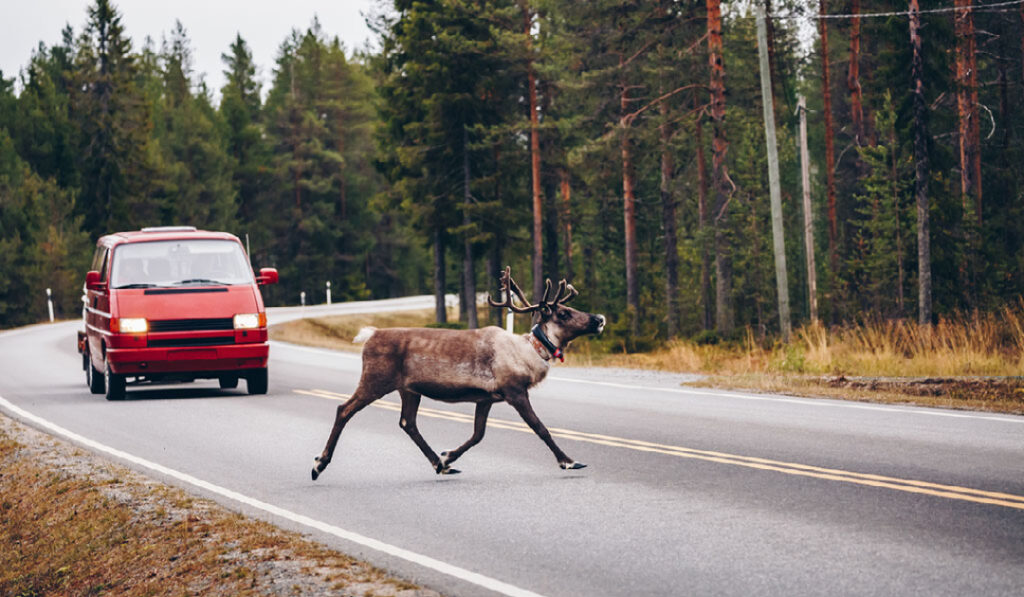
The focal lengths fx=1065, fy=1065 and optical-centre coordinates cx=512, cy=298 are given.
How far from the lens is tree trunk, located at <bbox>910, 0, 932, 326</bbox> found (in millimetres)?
27266

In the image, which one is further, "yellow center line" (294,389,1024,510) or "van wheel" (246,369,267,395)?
"van wheel" (246,369,267,395)

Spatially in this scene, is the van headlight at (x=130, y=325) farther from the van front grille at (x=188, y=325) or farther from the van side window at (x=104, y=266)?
the van side window at (x=104, y=266)

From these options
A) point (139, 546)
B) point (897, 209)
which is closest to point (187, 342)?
point (139, 546)

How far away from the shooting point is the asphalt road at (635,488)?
613cm

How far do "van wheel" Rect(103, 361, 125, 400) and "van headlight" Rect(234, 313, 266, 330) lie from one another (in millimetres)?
1891

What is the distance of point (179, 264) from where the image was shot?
16438mm

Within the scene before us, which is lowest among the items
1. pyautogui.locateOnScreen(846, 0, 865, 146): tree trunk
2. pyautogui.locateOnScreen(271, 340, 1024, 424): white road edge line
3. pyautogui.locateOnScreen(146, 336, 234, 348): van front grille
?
pyautogui.locateOnScreen(271, 340, 1024, 424): white road edge line

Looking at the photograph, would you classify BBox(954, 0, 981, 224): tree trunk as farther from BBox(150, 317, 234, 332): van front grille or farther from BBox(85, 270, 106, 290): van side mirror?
BBox(85, 270, 106, 290): van side mirror

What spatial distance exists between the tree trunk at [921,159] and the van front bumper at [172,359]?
18.7 meters

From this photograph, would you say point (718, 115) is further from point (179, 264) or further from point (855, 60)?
point (179, 264)

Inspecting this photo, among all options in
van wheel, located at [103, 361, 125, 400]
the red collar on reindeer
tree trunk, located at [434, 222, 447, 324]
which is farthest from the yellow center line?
tree trunk, located at [434, 222, 447, 324]

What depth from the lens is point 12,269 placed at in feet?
181

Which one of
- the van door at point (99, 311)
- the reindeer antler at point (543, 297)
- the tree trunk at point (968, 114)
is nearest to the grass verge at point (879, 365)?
the reindeer antler at point (543, 297)

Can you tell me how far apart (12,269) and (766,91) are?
1780 inches
